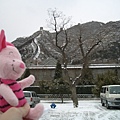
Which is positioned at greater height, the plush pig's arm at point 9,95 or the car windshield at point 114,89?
the plush pig's arm at point 9,95

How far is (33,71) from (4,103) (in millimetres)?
41017

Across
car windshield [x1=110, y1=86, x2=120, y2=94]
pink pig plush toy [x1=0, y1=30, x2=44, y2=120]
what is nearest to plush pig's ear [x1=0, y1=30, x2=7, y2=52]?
pink pig plush toy [x1=0, y1=30, x2=44, y2=120]

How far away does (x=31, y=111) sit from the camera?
17.1ft

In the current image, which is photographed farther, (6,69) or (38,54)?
(38,54)

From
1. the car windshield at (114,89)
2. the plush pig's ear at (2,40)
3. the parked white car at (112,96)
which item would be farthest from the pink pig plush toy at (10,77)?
the car windshield at (114,89)

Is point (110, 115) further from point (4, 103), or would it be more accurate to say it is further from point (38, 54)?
point (38, 54)

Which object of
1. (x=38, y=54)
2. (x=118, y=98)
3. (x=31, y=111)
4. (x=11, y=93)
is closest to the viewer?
(x=11, y=93)

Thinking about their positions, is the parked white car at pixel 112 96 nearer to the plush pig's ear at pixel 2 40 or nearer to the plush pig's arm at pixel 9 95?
the plush pig's ear at pixel 2 40

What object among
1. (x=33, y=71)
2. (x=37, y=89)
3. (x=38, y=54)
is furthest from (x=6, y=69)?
(x=38, y=54)

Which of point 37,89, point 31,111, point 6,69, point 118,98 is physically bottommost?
point 37,89

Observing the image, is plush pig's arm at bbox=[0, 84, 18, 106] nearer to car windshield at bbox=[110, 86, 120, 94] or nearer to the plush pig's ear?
the plush pig's ear

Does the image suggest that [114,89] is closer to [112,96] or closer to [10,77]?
[112,96]

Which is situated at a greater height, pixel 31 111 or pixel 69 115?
pixel 31 111

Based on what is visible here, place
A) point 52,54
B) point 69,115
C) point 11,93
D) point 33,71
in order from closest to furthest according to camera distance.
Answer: point 11,93
point 69,115
point 33,71
point 52,54
